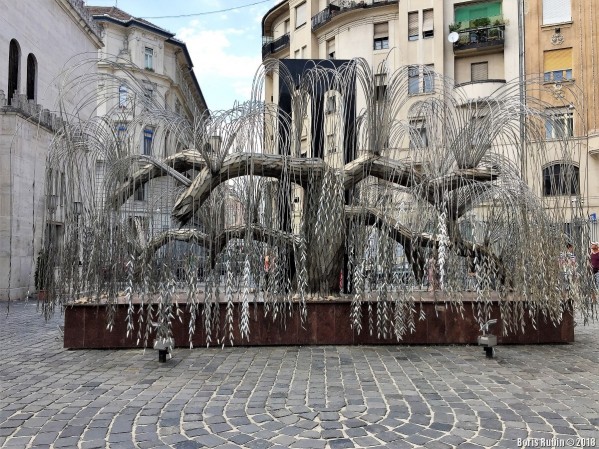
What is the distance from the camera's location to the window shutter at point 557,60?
25.0m

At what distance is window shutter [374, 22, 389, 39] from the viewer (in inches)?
1161

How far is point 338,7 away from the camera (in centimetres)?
3039

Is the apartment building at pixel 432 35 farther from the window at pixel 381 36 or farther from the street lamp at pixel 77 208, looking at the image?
the street lamp at pixel 77 208

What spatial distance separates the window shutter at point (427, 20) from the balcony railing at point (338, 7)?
198 centimetres

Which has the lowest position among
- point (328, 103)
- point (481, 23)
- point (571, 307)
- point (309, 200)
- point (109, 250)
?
point (571, 307)

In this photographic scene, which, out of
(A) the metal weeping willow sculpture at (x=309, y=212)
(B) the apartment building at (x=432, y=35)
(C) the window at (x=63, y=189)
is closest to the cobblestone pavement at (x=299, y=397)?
(A) the metal weeping willow sculpture at (x=309, y=212)

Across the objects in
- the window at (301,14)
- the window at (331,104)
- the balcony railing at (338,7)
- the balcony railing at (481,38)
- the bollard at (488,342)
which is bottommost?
the bollard at (488,342)

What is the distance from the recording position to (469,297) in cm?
732

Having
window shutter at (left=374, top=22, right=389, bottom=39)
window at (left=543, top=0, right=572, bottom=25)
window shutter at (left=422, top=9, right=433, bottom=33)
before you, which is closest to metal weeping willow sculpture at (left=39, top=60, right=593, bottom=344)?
window at (left=543, top=0, right=572, bottom=25)

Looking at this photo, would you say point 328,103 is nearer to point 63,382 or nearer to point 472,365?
point 472,365

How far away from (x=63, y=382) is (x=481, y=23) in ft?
91.1

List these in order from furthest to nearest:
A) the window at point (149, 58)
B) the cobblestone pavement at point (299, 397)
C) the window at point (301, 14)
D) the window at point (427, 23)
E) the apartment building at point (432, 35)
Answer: the window at point (149, 58), the window at point (301, 14), the window at point (427, 23), the apartment building at point (432, 35), the cobblestone pavement at point (299, 397)

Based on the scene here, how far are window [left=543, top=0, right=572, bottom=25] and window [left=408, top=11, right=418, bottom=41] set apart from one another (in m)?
6.51

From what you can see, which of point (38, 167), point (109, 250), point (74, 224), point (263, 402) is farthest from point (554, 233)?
point (38, 167)
